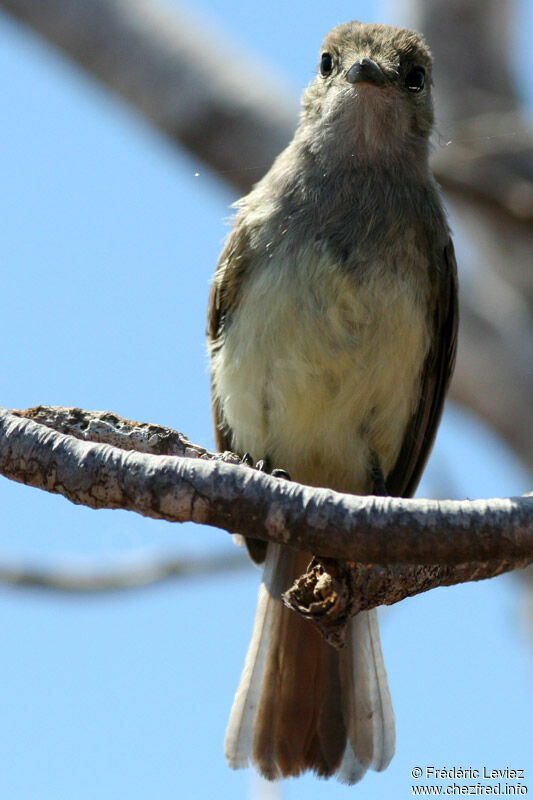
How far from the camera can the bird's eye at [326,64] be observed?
553 centimetres

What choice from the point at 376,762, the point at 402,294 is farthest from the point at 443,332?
the point at 376,762

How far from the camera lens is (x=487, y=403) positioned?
29.2 ft

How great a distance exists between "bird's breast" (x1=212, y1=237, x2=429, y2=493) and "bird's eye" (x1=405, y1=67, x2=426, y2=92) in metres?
0.95

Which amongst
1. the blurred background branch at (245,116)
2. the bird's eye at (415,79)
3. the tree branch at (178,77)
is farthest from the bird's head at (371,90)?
the tree branch at (178,77)

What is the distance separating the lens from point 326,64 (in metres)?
5.56

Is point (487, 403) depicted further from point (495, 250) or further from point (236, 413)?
point (236, 413)

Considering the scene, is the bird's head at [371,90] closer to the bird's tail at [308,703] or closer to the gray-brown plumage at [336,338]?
the gray-brown plumage at [336,338]

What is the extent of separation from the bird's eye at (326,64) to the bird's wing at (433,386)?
1134 millimetres

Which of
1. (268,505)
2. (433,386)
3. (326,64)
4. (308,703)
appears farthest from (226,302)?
(268,505)

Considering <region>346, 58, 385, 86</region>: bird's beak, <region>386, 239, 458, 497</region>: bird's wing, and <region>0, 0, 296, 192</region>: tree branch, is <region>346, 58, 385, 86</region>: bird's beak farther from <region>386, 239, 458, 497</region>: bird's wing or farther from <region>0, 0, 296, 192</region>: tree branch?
<region>0, 0, 296, 192</region>: tree branch

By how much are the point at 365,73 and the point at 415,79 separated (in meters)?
0.51

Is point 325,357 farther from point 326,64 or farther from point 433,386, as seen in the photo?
point 326,64

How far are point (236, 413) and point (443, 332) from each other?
112cm

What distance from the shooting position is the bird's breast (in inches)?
186
